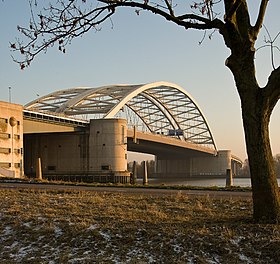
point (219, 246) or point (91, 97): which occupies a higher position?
point (91, 97)

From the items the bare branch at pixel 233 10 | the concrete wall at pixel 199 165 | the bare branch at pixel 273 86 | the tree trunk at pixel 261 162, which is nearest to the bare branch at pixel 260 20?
the bare branch at pixel 233 10

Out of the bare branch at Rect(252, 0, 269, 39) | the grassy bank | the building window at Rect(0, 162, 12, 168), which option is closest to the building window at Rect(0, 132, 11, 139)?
the building window at Rect(0, 162, 12, 168)

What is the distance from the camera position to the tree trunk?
29.1 ft

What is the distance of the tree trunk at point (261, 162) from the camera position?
29.1 ft

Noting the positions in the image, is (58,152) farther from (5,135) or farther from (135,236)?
(135,236)

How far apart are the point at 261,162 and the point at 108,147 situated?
2184 inches

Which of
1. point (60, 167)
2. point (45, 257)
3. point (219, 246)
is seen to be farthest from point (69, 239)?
point (60, 167)

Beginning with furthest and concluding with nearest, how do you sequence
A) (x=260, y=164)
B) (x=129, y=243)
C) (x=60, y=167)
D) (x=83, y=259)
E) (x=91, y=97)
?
(x=91, y=97) < (x=60, y=167) < (x=260, y=164) < (x=129, y=243) < (x=83, y=259)

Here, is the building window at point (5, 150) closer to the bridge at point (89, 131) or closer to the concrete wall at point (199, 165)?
the bridge at point (89, 131)

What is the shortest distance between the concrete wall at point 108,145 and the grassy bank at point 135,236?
52579 mm

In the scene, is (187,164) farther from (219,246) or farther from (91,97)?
(219,246)

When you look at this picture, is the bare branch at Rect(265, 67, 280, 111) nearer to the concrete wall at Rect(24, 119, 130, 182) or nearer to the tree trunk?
the tree trunk

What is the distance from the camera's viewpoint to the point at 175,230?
336 inches

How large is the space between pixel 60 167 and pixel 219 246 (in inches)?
2400
